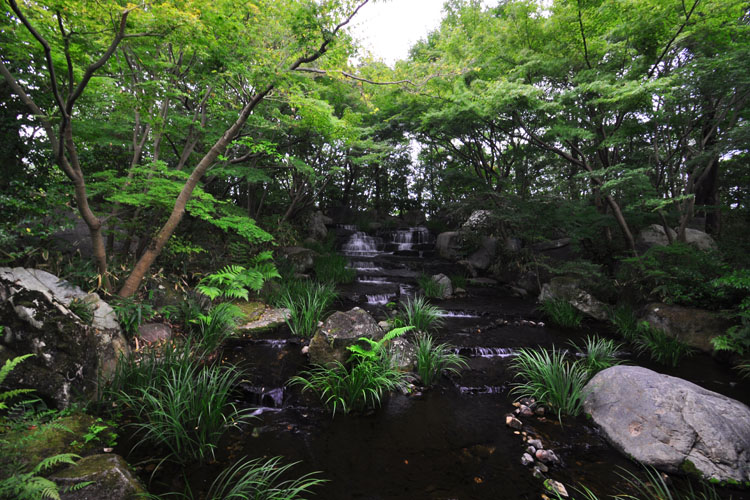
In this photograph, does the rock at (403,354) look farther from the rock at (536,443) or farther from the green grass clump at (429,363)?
the rock at (536,443)

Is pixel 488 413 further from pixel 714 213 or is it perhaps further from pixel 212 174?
pixel 714 213

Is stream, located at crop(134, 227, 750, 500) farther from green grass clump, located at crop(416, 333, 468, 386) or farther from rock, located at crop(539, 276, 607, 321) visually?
rock, located at crop(539, 276, 607, 321)

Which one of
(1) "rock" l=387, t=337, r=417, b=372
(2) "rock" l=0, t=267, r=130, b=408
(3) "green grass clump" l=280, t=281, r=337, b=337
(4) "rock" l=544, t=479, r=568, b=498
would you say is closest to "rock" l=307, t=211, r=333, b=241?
(3) "green grass clump" l=280, t=281, r=337, b=337

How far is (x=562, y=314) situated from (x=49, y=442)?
860cm

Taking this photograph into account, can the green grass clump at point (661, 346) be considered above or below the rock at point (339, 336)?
below

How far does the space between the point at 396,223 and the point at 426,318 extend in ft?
46.4

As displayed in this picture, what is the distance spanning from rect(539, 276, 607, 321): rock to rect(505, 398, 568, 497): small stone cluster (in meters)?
5.12

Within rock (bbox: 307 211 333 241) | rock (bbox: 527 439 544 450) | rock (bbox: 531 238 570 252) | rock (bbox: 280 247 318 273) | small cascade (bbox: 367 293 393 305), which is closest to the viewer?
rock (bbox: 527 439 544 450)

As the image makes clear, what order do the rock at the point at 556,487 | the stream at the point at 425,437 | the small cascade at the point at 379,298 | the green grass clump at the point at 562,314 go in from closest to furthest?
the rock at the point at 556,487 → the stream at the point at 425,437 → the green grass clump at the point at 562,314 → the small cascade at the point at 379,298

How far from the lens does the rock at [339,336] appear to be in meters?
4.45

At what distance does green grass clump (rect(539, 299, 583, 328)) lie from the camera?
6.95 m

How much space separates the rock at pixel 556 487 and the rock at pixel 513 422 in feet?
2.47

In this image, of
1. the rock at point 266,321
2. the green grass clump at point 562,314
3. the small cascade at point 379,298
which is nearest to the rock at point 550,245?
the green grass clump at point 562,314

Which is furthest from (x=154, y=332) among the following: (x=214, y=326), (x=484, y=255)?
(x=484, y=255)
